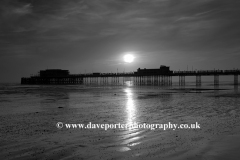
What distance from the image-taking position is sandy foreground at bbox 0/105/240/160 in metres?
6.38

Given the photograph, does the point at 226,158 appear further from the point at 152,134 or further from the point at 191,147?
the point at 152,134

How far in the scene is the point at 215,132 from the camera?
920 centimetres

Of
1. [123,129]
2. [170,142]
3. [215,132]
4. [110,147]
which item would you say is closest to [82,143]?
[110,147]

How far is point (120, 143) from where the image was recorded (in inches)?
300

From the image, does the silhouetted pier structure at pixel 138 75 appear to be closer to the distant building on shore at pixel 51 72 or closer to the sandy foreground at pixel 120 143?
the distant building on shore at pixel 51 72

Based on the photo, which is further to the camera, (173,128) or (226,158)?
(173,128)

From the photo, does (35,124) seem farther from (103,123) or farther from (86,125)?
(103,123)

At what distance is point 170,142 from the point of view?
7.78 metres

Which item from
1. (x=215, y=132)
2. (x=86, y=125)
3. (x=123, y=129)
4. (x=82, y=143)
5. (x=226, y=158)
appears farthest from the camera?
(x=86, y=125)

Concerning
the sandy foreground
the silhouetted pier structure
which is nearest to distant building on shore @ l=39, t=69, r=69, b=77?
the silhouetted pier structure

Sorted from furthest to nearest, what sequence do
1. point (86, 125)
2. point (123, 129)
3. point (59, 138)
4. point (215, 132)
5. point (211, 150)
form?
1. point (86, 125)
2. point (123, 129)
3. point (215, 132)
4. point (59, 138)
5. point (211, 150)

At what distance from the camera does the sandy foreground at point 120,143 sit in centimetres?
638


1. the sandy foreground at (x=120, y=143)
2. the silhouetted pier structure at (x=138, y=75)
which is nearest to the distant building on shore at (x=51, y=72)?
the silhouetted pier structure at (x=138, y=75)

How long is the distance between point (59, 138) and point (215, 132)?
673 centimetres
